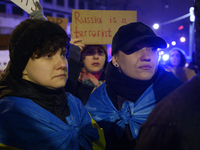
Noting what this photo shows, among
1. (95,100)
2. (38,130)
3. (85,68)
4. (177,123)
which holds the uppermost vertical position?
(85,68)

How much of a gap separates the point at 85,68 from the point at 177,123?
2183 millimetres

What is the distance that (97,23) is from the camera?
2502 millimetres

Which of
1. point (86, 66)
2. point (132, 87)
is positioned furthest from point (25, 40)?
point (86, 66)

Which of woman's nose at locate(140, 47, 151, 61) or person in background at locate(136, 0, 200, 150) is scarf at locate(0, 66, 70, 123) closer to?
woman's nose at locate(140, 47, 151, 61)

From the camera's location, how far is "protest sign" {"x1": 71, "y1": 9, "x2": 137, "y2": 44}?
2471 mm

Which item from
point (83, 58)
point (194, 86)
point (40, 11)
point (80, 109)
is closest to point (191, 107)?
point (194, 86)

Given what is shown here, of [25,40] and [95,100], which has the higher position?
[25,40]

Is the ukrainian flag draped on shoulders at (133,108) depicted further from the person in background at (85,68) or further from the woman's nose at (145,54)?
the person in background at (85,68)

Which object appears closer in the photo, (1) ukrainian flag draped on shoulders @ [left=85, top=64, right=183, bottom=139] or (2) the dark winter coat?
(2) the dark winter coat

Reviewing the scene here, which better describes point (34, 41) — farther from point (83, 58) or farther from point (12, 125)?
point (83, 58)

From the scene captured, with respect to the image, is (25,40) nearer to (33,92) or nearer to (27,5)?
(33,92)

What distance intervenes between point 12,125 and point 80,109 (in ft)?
1.85

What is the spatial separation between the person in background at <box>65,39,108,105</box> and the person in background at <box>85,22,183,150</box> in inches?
21.2

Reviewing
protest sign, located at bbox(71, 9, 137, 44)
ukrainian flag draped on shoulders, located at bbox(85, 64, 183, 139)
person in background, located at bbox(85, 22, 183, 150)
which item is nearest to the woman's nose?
person in background, located at bbox(85, 22, 183, 150)
